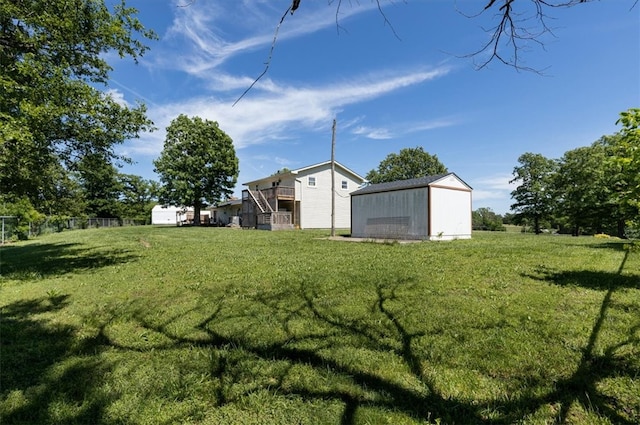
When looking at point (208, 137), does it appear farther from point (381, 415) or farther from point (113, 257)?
point (381, 415)

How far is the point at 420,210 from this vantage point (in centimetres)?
1433

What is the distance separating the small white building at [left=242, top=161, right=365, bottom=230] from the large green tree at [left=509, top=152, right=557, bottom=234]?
707 inches

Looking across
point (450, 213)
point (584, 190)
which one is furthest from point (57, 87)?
point (584, 190)

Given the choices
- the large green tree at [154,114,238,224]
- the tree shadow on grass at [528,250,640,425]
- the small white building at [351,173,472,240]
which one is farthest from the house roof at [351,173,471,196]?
the large green tree at [154,114,238,224]

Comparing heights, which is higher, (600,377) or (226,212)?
(226,212)

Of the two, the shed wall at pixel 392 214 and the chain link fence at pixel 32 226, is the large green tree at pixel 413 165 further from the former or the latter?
the chain link fence at pixel 32 226

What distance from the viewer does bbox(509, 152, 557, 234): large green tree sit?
105 ft

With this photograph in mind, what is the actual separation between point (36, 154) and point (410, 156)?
153ft

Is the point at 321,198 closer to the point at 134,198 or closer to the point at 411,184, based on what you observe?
the point at 411,184

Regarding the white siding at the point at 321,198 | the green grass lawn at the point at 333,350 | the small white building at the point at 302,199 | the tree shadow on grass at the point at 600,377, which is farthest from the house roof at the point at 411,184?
the white siding at the point at 321,198

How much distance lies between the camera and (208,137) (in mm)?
33812

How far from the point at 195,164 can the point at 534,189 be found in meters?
34.9

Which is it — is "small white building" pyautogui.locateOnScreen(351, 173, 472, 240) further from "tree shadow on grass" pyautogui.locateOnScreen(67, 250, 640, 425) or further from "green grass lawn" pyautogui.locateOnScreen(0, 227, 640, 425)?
"tree shadow on grass" pyautogui.locateOnScreen(67, 250, 640, 425)

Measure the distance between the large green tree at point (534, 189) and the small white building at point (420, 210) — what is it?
22.3m
